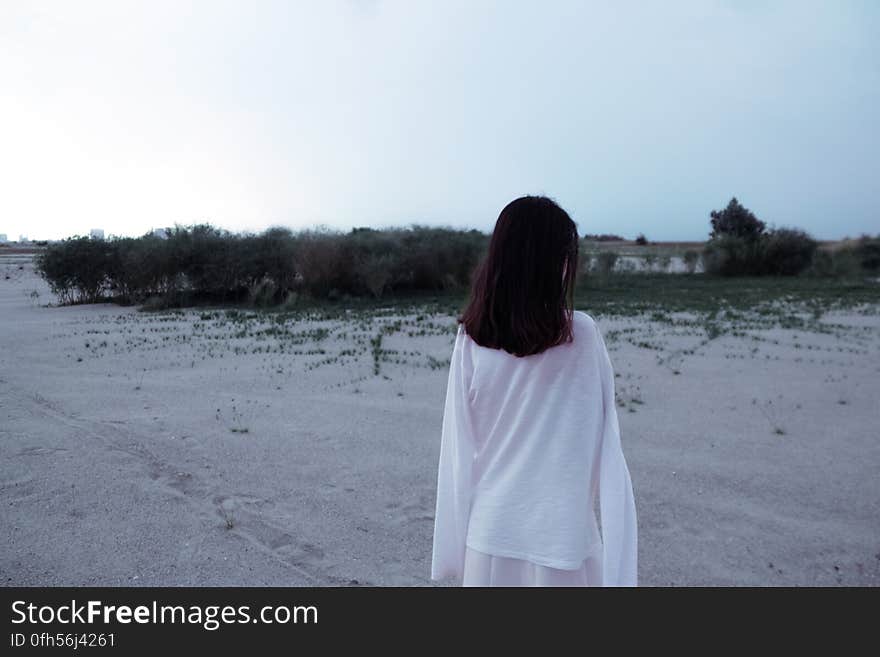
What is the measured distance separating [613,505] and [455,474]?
509mm

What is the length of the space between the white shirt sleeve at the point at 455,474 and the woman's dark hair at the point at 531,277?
7.8 inches

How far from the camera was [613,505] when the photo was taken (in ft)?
6.95

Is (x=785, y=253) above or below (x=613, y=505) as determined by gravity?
above

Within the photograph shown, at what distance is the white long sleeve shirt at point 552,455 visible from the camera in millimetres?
2104

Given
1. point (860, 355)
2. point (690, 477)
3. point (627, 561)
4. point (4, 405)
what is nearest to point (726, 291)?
point (860, 355)

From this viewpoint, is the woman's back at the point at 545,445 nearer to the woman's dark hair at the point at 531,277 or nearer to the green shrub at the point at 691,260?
the woman's dark hair at the point at 531,277

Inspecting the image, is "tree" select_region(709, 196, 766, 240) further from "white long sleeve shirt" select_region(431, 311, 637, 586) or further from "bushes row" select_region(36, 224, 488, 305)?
"white long sleeve shirt" select_region(431, 311, 637, 586)

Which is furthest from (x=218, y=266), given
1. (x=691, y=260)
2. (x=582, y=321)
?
(x=691, y=260)

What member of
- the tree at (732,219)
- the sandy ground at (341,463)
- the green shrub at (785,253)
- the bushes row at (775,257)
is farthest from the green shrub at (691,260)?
the sandy ground at (341,463)

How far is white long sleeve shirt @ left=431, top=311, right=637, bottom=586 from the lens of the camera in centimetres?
210

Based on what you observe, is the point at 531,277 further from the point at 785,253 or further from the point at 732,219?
the point at 732,219

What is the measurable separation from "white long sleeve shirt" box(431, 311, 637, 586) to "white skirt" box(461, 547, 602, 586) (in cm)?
4

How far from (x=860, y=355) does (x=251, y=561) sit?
10819 mm

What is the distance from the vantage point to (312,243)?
69.9ft
